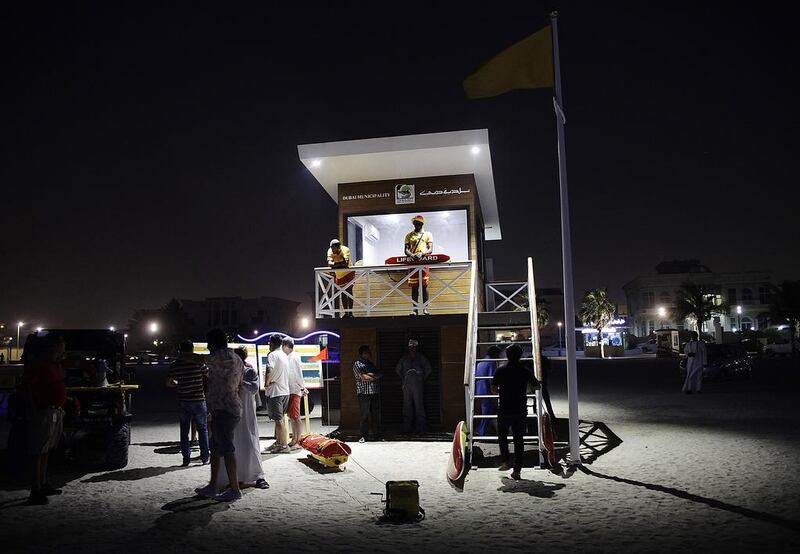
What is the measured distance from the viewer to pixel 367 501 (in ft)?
24.3

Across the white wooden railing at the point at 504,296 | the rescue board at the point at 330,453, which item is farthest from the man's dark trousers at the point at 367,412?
the white wooden railing at the point at 504,296

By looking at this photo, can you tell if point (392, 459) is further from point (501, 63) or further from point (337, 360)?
point (501, 63)

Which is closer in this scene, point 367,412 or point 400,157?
point 367,412

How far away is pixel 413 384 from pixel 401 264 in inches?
104

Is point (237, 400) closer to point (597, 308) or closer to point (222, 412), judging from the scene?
point (222, 412)

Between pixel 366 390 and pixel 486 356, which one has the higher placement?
pixel 486 356

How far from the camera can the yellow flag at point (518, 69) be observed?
9.84m

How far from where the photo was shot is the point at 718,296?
336 feet

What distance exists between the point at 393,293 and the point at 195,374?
5.82 m

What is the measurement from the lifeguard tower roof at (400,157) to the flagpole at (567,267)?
3.49 metres

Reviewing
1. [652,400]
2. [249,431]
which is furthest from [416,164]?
[652,400]

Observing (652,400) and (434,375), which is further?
(652,400)

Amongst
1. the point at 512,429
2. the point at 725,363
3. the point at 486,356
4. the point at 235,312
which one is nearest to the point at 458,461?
the point at 512,429

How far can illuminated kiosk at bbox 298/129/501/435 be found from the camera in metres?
13.4
